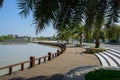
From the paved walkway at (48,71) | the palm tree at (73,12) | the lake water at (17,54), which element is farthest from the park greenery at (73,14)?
the lake water at (17,54)

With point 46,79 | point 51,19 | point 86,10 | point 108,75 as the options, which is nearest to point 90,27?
point 86,10

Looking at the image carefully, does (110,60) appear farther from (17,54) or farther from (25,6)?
(17,54)

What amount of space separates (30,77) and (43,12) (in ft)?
19.4

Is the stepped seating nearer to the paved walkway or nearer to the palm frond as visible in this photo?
the paved walkway

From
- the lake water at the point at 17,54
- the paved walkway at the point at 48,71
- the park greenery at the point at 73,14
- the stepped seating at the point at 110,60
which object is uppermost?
the park greenery at the point at 73,14

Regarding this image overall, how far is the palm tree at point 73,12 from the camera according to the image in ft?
21.9

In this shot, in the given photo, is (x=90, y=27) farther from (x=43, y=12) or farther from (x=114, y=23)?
(x=43, y=12)

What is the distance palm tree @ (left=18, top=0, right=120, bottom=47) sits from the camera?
6.67 m

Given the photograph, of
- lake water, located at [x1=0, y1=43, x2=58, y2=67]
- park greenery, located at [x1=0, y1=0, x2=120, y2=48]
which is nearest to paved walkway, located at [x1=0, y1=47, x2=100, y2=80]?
park greenery, located at [x1=0, y1=0, x2=120, y2=48]

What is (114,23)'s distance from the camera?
759 centimetres

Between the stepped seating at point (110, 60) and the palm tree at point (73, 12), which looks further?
the stepped seating at point (110, 60)

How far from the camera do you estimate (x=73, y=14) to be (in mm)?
7332

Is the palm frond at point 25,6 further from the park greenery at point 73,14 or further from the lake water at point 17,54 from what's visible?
the lake water at point 17,54

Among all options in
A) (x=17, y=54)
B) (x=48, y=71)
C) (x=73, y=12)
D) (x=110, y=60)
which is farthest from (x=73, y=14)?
(x=17, y=54)
